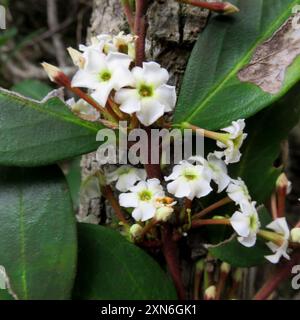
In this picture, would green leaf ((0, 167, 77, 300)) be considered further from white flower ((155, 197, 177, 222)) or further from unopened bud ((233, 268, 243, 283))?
unopened bud ((233, 268, 243, 283))

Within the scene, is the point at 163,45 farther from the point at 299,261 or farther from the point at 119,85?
the point at 299,261

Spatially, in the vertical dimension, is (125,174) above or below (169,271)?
above

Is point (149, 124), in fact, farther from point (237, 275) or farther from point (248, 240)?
point (237, 275)

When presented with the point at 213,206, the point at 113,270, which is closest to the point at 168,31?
the point at 213,206

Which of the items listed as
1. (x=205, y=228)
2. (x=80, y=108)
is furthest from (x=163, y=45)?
(x=205, y=228)

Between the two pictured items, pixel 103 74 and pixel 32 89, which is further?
pixel 32 89

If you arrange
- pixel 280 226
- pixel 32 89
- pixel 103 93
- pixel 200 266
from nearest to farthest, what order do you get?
pixel 103 93 < pixel 280 226 < pixel 200 266 < pixel 32 89

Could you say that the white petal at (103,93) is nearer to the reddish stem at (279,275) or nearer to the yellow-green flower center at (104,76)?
the yellow-green flower center at (104,76)
